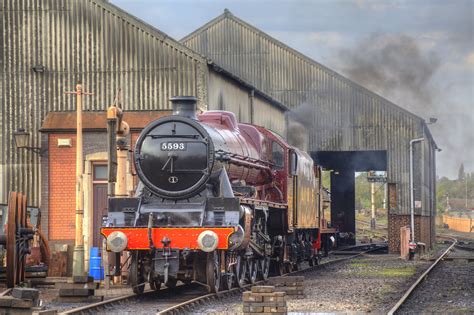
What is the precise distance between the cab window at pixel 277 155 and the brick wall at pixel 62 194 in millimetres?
6608

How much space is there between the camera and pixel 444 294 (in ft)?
60.9

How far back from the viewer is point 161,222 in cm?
1806

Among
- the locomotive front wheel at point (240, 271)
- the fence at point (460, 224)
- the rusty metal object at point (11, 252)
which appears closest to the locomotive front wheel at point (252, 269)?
the locomotive front wheel at point (240, 271)

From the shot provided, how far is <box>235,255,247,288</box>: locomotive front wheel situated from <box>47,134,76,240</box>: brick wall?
27.5ft

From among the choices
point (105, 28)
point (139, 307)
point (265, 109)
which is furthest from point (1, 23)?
point (139, 307)

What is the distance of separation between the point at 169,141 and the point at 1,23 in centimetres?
1282

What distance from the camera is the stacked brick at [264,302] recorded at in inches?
545

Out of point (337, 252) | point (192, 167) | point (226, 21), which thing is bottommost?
point (337, 252)

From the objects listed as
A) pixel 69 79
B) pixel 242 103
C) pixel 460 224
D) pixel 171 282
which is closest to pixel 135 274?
pixel 171 282

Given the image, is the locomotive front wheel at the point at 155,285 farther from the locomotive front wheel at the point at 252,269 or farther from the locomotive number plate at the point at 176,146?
the locomotive number plate at the point at 176,146

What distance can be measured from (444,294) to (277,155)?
23.5 feet

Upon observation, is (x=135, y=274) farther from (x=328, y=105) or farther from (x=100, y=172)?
(x=328, y=105)

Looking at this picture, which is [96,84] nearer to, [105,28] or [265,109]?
[105,28]

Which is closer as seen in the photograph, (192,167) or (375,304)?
(375,304)
